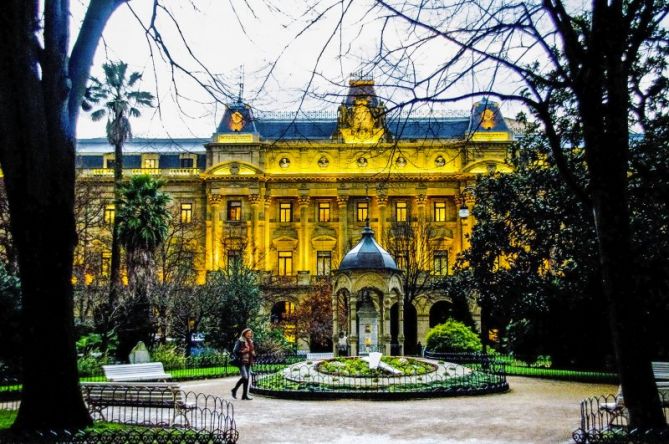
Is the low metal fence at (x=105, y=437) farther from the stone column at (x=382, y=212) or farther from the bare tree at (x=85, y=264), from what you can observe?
the stone column at (x=382, y=212)

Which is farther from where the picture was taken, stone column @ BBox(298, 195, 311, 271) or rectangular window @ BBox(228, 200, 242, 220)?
stone column @ BBox(298, 195, 311, 271)

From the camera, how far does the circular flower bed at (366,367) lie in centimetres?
2036

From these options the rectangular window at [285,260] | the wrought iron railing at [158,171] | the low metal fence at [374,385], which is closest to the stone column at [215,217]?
the wrought iron railing at [158,171]

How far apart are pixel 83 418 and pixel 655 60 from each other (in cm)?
1756

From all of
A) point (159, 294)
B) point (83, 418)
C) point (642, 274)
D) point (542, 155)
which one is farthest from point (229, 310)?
point (83, 418)

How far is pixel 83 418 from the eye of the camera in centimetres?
1005

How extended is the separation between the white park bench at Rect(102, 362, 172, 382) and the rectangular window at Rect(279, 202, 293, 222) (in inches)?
1794

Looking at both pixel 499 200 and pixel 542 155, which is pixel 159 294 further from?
pixel 542 155

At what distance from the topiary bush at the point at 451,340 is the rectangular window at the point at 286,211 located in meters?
29.8

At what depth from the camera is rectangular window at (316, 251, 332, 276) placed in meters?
62.5

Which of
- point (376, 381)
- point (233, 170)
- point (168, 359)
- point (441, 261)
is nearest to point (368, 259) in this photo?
point (376, 381)

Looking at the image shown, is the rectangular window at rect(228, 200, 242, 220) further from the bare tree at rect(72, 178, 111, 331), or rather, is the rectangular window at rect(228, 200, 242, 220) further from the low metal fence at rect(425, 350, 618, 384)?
the low metal fence at rect(425, 350, 618, 384)

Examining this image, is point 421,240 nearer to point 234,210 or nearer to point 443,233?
point 443,233

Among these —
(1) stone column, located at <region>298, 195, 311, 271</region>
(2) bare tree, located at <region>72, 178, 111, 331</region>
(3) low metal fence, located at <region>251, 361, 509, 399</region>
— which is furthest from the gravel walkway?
(1) stone column, located at <region>298, 195, 311, 271</region>
